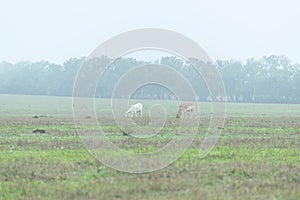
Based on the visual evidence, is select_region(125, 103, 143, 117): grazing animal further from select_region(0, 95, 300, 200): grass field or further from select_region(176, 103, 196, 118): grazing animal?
select_region(0, 95, 300, 200): grass field

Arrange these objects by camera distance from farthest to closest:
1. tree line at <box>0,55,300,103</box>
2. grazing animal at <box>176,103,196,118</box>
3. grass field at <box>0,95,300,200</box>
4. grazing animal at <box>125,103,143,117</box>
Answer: tree line at <box>0,55,300,103</box>
grazing animal at <box>125,103,143,117</box>
grazing animal at <box>176,103,196,118</box>
grass field at <box>0,95,300,200</box>

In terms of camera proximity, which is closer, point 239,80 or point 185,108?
point 185,108

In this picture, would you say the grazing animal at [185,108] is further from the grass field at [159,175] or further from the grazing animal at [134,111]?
the grass field at [159,175]

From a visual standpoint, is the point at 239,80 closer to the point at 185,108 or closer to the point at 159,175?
the point at 185,108

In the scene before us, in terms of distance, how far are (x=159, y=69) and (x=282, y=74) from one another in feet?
457

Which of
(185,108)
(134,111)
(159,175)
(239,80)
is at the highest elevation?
(239,80)

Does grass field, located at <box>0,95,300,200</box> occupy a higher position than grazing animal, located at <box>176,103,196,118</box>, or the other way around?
grazing animal, located at <box>176,103,196,118</box>

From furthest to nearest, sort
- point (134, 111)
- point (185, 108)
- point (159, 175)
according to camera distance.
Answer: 1. point (134, 111)
2. point (185, 108)
3. point (159, 175)

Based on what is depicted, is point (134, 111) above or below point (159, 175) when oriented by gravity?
above

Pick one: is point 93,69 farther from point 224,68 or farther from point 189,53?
point 224,68

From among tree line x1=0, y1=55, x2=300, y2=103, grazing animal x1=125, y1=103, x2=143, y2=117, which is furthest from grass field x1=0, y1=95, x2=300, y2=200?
tree line x1=0, y1=55, x2=300, y2=103

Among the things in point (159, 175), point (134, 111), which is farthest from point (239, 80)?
point (159, 175)

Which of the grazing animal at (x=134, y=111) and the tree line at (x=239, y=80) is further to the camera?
the tree line at (x=239, y=80)

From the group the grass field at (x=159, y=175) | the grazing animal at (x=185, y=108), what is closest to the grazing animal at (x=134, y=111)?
the grazing animal at (x=185, y=108)
